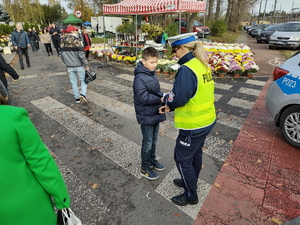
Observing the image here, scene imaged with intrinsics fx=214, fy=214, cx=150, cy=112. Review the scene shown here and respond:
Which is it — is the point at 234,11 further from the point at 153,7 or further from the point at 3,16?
the point at 3,16

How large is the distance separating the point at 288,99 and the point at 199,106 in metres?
2.55

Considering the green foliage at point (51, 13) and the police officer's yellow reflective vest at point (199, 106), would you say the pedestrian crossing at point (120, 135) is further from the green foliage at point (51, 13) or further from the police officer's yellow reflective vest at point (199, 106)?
the green foliage at point (51, 13)

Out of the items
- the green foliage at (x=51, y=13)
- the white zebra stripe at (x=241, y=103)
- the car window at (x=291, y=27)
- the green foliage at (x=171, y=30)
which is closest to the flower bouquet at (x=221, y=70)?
the white zebra stripe at (x=241, y=103)

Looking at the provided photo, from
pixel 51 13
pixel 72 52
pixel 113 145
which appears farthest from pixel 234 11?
pixel 51 13

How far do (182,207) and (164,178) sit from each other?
0.60 meters

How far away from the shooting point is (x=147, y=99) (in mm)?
2672

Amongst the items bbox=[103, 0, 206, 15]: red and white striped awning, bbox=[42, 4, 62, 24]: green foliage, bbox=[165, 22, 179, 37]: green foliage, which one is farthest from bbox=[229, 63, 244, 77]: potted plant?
bbox=[42, 4, 62, 24]: green foliage

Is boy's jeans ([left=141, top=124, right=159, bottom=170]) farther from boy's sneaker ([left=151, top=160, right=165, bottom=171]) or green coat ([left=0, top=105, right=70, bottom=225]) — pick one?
green coat ([left=0, top=105, right=70, bottom=225])

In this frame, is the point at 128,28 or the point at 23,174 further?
the point at 128,28

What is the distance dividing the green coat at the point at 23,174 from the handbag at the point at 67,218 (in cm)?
12

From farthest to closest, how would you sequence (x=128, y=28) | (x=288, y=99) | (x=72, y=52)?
(x=128, y=28) < (x=72, y=52) < (x=288, y=99)

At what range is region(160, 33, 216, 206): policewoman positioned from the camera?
2106 millimetres

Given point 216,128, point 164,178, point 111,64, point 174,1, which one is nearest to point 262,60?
point 174,1

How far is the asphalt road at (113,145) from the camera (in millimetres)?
2707
